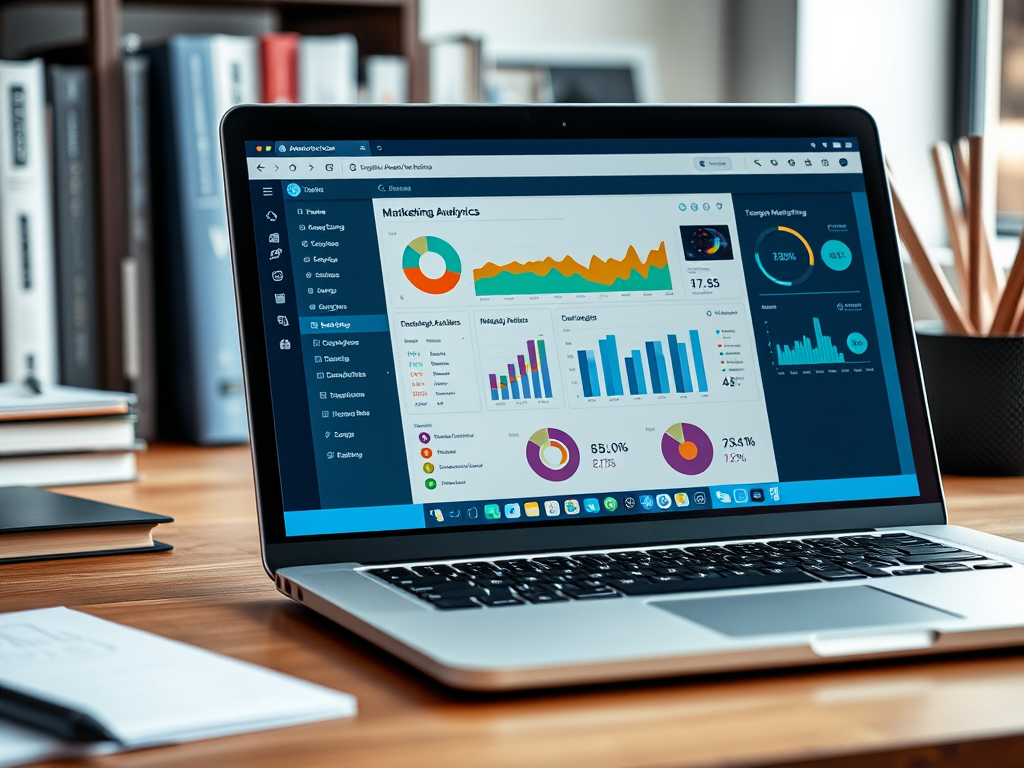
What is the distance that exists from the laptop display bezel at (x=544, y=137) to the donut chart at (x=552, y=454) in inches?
1.2

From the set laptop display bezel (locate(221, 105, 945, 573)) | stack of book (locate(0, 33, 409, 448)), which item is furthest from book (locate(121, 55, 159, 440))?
laptop display bezel (locate(221, 105, 945, 573))

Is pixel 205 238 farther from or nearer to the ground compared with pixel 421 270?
farther from the ground

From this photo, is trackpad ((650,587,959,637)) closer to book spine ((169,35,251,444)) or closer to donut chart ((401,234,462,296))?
donut chart ((401,234,462,296))

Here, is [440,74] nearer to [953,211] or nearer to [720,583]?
[953,211]

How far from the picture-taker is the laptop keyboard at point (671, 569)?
0.60m

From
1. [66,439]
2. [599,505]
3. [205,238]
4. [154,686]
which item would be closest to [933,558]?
[599,505]

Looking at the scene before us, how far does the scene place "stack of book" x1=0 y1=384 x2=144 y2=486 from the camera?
102cm

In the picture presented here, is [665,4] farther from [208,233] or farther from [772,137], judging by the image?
[772,137]

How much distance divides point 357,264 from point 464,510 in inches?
5.8

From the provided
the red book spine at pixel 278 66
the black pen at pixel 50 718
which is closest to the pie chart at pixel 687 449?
the black pen at pixel 50 718

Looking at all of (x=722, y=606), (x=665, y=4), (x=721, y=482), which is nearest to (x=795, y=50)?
(x=665, y=4)

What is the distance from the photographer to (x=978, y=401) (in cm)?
105

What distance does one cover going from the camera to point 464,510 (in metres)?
0.69

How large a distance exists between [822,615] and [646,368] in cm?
22
